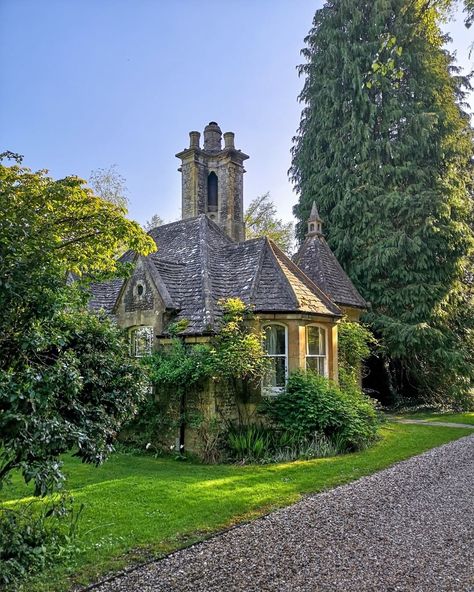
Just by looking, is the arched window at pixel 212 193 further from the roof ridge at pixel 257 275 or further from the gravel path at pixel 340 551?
the gravel path at pixel 340 551

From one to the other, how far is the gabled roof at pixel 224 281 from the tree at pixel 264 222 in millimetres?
23872

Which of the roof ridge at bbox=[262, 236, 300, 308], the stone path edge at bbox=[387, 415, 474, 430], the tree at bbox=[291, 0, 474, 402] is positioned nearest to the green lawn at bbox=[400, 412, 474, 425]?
the stone path edge at bbox=[387, 415, 474, 430]

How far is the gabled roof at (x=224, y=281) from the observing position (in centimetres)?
1237

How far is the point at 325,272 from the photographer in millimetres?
18531

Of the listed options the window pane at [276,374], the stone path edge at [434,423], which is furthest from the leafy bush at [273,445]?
the stone path edge at [434,423]

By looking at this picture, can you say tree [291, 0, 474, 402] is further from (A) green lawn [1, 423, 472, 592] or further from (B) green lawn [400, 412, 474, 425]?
(A) green lawn [1, 423, 472, 592]

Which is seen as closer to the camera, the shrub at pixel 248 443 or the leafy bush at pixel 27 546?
the leafy bush at pixel 27 546

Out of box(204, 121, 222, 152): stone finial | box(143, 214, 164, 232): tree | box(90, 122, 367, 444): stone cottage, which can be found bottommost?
box(90, 122, 367, 444): stone cottage

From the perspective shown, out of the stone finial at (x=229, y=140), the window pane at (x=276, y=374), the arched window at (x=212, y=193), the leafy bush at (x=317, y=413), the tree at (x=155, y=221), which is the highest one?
the tree at (x=155, y=221)

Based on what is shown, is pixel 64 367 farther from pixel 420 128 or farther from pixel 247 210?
pixel 247 210

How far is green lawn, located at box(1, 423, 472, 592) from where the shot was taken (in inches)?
205

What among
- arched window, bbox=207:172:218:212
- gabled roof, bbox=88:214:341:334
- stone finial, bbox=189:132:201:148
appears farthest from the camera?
arched window, bbox=207:172:218:212

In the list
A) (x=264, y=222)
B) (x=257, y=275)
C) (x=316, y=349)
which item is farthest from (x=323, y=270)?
(x=264, y=222)

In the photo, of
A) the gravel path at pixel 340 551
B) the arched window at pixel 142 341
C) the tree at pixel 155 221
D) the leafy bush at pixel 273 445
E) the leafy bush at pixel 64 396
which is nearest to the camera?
the leafy bush at pixel 64 396
